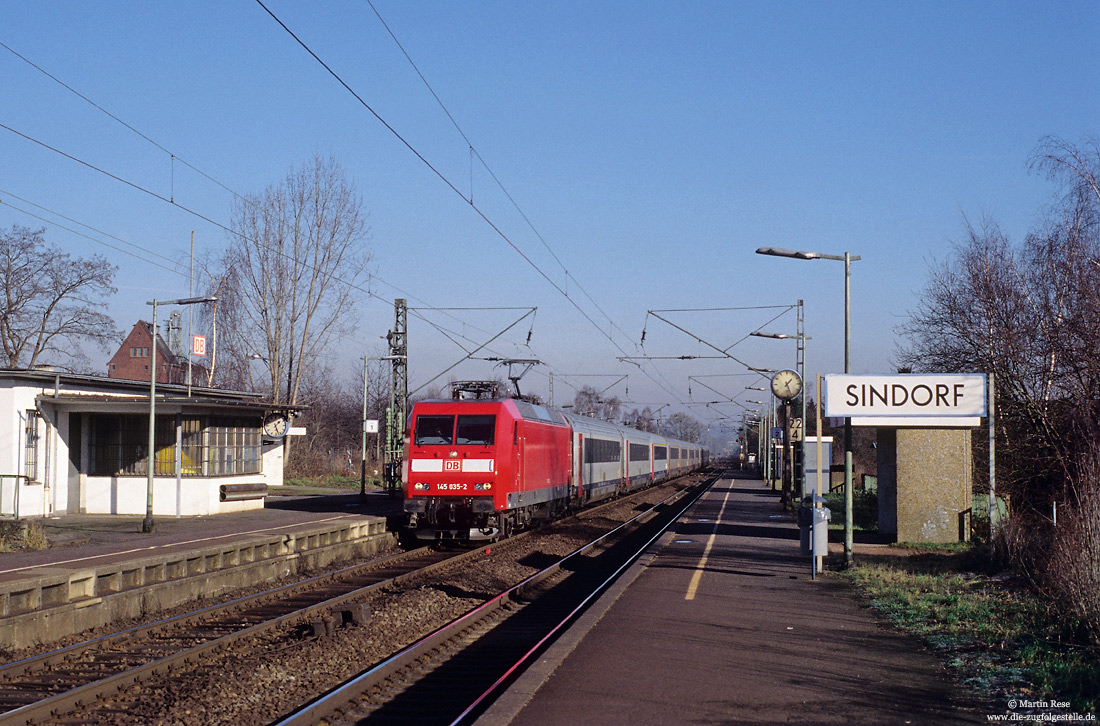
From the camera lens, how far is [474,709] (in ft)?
26.9

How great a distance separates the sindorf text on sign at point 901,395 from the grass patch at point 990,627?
8.52 feet

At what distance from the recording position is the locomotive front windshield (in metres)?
20.6

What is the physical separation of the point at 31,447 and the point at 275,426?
700 cm

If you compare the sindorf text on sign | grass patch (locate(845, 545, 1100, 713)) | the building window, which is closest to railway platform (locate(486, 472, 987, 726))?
grass patch (locate(845, 545, 1100, 713))

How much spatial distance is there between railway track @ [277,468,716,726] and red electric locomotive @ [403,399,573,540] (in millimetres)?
3824

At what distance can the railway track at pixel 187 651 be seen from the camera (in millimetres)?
8180

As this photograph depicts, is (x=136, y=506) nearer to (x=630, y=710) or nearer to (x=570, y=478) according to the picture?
(x=570, y=478)

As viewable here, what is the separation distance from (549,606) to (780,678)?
238 inches

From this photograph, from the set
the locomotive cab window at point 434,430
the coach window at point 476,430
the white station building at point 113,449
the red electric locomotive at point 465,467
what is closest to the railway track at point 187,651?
the red electric locomotive at point 465,467

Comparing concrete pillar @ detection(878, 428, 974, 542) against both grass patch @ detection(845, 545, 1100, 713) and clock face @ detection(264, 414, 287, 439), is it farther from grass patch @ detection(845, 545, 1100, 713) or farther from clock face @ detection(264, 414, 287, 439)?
clock face @ detection(264, 414, 287, 439)

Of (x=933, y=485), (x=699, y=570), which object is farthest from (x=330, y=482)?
(x=699, y=570)

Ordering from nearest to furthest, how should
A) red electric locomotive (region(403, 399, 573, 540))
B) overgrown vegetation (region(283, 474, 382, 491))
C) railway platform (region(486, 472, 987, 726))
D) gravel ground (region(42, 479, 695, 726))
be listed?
railway platform (region(486, 472, 987, 726))
gravel ground (region(42, 479, 695, 726))
red electric locomotive (region(403, 399, 573, 540))
overgrown vegetation (region(283, 474, 382, 491))

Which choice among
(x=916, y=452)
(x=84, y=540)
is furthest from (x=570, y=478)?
(x=84, y=540)

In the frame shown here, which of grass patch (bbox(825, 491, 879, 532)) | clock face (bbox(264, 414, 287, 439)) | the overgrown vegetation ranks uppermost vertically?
clock face (bbox(264, 414, 287, 439))
